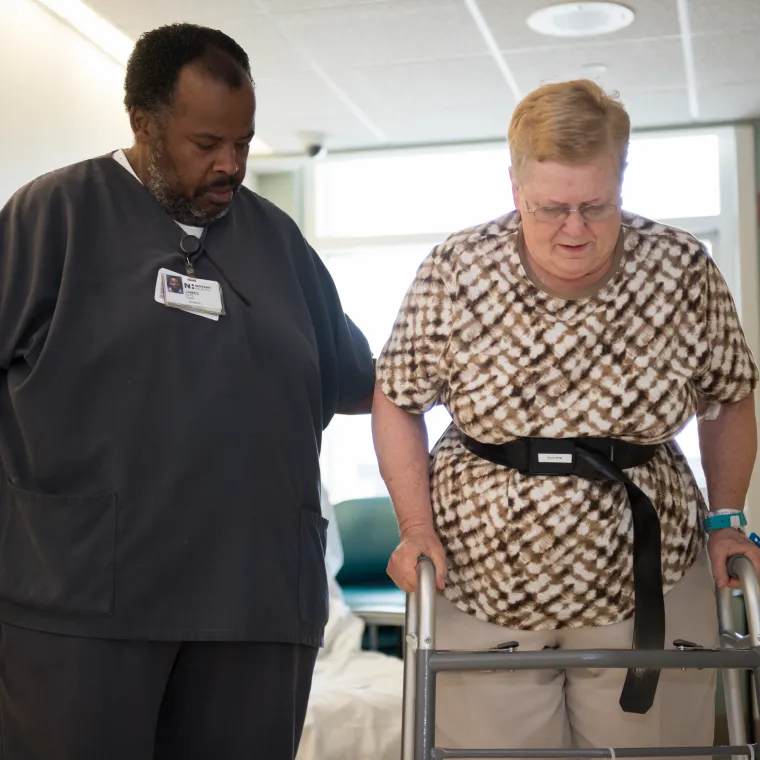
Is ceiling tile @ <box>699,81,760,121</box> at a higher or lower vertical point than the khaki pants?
higher

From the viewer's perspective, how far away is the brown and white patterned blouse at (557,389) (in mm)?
1476

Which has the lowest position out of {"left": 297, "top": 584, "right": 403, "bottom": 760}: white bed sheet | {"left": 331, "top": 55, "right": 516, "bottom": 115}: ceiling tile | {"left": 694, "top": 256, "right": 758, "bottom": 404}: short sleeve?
{"left": 297, "top": 584, "right": 403, "bottom": 760}: white bed sheet

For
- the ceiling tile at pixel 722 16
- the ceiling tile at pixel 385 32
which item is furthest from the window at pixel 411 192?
the ceiling tile at pixel 722 16

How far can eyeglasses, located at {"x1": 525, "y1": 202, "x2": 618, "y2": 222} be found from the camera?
57.9 inches

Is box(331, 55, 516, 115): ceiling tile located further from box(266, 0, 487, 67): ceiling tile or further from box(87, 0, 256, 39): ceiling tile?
box(87, 0, 256, 39): ceiling tile

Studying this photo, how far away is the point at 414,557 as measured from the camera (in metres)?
1.49

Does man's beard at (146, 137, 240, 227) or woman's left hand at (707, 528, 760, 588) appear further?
man's beard at (146, 137, 240, 227)

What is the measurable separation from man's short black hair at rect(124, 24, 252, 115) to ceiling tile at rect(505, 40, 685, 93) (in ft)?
10.2

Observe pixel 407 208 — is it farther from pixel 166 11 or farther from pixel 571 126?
pixel 571 126

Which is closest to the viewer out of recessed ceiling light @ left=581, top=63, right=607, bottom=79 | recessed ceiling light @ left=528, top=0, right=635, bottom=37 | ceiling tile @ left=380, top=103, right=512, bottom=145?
recessed ceiling light @ left=528, top=0, right=635, bottom=37

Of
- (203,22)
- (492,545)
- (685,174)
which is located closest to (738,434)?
(492,545)

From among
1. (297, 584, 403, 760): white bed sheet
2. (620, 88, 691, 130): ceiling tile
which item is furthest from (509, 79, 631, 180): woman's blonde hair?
(620, 88, 691, 130): ceiling tile

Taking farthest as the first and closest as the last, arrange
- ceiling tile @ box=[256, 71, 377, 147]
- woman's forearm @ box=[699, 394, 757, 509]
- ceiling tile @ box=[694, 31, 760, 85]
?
ceiling tile @ box=[256, 71, 377, 147] < ceiling tile @ box=[694, 31, 760, 85] < woman's forearm @ box=[699, 394, 757, 509]

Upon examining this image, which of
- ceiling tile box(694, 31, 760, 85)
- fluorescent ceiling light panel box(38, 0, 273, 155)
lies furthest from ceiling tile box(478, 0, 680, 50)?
fluorescent ceiling light panel box(38, 0, 273, 155)
